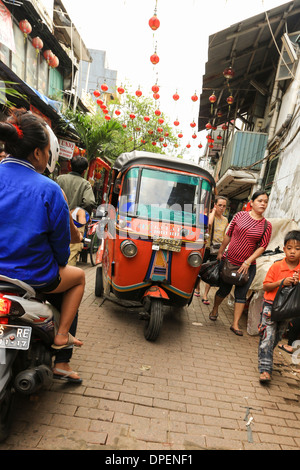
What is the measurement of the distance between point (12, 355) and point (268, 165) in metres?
10.9

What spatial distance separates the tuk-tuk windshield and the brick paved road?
1.65 m

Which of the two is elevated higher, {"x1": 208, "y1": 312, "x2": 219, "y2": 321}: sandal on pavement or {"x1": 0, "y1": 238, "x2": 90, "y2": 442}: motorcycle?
{"x1": 0, "y1": 238, "x2": 90, "y2": 442}: motorcycle

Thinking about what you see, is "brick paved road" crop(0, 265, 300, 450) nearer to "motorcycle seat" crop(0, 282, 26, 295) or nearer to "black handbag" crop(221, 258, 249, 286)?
"black handbag" crop(221, 258, 249, 286)

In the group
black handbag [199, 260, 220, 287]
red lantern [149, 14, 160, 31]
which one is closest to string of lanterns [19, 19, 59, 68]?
red lantern [149, 14, 160, 31]

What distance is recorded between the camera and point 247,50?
10.7 m

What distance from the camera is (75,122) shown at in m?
10.4

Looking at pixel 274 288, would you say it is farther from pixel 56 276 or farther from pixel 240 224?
pixel 56 276

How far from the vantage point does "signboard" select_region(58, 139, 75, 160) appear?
32.6 feet

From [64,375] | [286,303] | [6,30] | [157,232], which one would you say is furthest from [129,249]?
[6,30]

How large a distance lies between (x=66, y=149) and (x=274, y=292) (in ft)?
27.6

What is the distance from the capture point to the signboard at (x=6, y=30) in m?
7.02

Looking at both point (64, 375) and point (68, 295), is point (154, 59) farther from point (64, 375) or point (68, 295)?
point (64, 375)

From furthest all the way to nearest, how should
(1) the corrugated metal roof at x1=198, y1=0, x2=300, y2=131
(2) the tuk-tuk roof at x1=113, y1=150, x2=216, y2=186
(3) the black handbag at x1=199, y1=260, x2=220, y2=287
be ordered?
(1) the corrugated metal roof at x1=198, y1=0, x2=300, y2=131, (3) the black handbag at x1=199, y1=260, x2=220, y2=287, (2) the tuk-tuk roof at x1=113, y1=150, x2=216, y2=186

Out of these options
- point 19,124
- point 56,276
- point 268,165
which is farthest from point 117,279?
point 268,165
